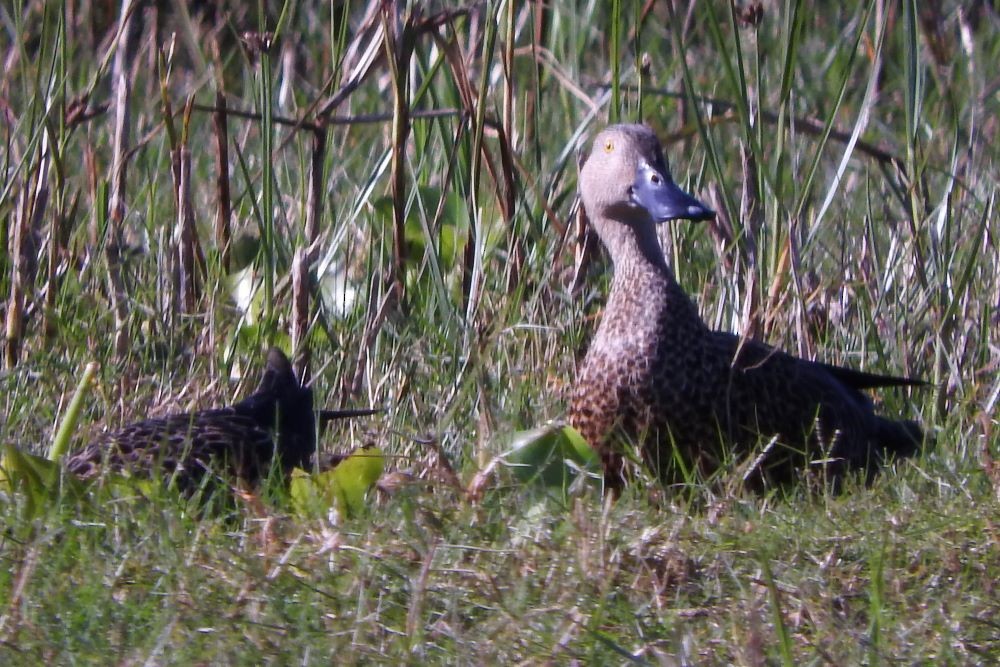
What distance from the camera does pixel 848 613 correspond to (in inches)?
109

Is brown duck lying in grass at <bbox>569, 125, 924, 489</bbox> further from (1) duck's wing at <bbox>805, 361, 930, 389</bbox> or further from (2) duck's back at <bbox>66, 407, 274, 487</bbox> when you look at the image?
(2) duck's back at <bbox>66, 407, 274, 487</bbox>

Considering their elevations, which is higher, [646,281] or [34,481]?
[646,281]

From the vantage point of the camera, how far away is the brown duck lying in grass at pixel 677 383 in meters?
3.89

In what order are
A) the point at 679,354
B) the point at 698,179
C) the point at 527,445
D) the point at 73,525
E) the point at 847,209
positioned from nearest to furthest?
the point at 73,525, the point at 527,445, the point at 679,354, the point at 698,179, the point at 847,209

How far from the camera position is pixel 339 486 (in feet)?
10.6

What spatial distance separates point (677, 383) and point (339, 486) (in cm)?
104

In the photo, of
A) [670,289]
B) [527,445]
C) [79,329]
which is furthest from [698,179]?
[79,329]

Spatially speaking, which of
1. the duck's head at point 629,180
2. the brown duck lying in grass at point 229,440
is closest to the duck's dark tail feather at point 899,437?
the duck's head at point 629,180

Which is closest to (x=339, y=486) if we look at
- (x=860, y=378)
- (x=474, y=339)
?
(x=474, y=339)

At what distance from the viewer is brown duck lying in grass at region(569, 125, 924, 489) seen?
12.8ft

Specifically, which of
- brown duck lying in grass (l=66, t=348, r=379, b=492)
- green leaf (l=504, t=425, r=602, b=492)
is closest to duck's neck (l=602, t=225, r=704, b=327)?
green leaf (l=504, t=425, r=602, b=492)

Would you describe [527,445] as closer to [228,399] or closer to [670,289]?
[670,289]

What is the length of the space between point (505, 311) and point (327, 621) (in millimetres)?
1709

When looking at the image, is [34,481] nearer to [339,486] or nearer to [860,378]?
[339,486]
